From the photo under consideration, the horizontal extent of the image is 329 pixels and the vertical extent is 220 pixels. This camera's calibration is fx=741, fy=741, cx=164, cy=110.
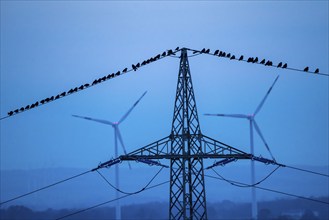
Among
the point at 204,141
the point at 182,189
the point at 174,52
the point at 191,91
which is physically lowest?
the point at 182,189

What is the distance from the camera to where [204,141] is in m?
60.8

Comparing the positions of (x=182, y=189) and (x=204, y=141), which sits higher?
(x=204, y=141)

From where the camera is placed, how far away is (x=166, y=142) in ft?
202

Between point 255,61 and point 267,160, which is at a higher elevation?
point 255,61

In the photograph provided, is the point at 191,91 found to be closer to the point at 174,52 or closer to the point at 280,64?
the point at 174,52

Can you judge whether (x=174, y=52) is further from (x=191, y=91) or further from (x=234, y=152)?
(x=234, y=152)

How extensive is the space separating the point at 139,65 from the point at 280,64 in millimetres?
12848

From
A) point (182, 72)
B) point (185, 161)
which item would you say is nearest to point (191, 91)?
point (182, 72)

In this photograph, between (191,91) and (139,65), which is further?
(139,65)

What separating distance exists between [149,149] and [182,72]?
6915mm

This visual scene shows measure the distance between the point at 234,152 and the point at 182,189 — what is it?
18.0 feet

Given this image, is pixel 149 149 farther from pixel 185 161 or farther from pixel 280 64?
pixel 280 64

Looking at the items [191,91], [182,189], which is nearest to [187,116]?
[191,91]

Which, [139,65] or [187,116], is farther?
[139,65]
